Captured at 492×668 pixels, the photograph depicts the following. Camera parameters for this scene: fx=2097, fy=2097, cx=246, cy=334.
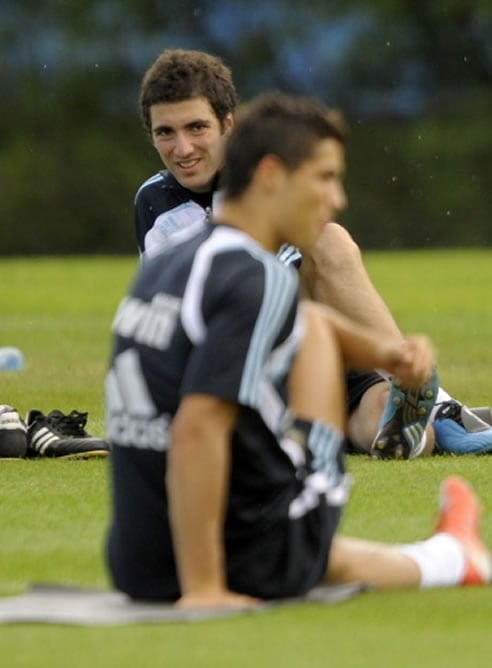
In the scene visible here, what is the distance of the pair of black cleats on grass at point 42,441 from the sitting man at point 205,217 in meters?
0.69

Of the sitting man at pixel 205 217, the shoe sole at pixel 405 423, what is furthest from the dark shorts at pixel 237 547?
the sitting man at pixel 205 217

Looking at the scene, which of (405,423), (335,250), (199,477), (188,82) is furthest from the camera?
(188,82)

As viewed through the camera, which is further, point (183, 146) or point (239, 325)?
point (183, 146)

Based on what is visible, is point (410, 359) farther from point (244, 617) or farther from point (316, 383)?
point (244, 617)

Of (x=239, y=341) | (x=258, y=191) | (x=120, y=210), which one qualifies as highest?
(x=258, y=191)

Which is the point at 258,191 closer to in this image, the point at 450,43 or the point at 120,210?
the point at 120,210

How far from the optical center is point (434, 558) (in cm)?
463

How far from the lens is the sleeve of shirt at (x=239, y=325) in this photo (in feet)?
13.5

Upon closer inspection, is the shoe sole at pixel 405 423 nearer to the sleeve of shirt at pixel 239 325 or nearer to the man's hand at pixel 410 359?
the man's hand at pixel 410 359

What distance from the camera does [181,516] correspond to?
412 centimetres

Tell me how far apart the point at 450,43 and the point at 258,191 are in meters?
36.8

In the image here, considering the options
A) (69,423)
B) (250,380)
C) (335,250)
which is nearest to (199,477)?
(250,380)

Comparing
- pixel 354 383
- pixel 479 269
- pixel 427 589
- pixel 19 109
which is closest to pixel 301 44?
pixel 19 109

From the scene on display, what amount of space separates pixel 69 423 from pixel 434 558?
9.62ft
